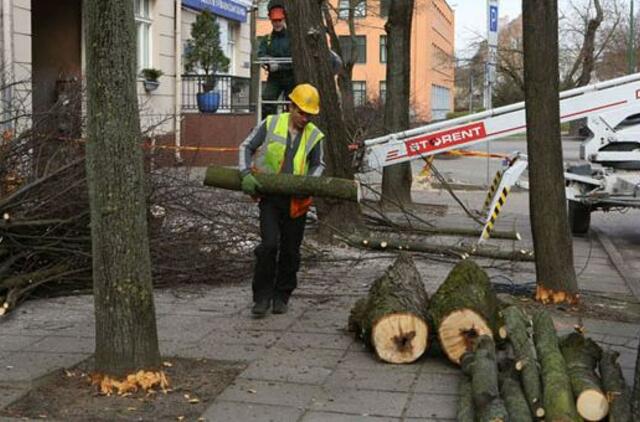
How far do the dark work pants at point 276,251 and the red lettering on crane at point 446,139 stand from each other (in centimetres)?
467

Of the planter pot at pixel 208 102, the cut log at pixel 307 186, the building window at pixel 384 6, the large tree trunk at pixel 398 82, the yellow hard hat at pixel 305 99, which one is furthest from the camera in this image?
the building window at pixel 384 6

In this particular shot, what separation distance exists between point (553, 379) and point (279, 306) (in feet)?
9.58

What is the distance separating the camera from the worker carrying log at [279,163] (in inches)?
270

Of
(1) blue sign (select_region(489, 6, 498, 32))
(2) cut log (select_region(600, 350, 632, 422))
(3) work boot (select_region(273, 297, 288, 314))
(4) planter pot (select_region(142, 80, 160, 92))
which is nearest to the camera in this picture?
(2) cut log (select_region(600, 350, 632, 422))

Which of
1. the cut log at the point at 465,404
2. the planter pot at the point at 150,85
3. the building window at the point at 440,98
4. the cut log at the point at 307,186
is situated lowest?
the cut log at the point at 465,404

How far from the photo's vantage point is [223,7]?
78.9 ft

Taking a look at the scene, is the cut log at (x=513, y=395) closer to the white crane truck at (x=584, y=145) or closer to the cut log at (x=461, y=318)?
the cut log at (x=461, y=318)

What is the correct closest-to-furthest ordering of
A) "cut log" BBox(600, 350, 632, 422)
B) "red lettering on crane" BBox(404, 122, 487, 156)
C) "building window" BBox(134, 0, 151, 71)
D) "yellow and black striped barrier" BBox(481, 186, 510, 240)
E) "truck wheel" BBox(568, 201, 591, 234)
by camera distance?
"cut log" BBox(600, 350, 632, 422), "yellow and black striped barrier" BBox(481, 186, 510, 240), "red lettering on crane" BBox(404, 122, 487, 156), "truck wheel" BBox(568, 201, 591, 234), "building window" BBox(134, 0, 151, 71)

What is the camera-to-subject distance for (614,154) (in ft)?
42.1

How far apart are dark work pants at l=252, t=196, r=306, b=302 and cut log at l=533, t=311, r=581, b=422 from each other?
7.43ft

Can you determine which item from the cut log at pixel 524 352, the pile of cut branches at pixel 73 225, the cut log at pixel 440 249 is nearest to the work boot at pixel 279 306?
the pile of cut branches at pixel 73 225

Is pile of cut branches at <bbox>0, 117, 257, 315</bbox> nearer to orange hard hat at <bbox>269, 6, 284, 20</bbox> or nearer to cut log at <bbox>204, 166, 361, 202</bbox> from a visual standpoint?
cut log at <bbox>204, 166, 361, 202</bbox>

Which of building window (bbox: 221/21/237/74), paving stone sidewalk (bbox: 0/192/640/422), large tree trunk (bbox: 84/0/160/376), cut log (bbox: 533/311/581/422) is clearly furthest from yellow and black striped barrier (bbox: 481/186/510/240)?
building window (bbox: 221/21/237/74)

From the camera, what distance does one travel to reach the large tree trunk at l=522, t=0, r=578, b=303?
290 inches
